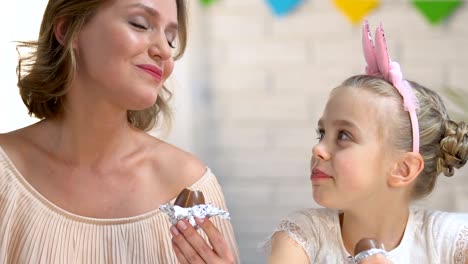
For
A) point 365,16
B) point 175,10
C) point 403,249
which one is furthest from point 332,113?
point 365,16

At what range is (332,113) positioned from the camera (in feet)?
4.98

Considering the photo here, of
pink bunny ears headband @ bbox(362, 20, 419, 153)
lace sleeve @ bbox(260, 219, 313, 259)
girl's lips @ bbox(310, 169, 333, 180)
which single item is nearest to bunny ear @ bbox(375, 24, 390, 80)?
pink bunny ears headband @ bbox(362, 20, 419, 153)

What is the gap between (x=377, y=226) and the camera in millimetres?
1544

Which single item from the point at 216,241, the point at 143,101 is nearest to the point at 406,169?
the point at 216,241

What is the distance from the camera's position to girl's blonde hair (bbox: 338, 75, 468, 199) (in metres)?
1.53

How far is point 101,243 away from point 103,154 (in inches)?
7.9

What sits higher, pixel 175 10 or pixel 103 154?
pixel 175 10

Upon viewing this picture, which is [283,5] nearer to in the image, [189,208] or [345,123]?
[345,123]

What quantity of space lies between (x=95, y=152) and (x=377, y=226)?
0.62 metres

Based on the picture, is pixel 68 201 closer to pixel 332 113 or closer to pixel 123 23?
pixel 123 23

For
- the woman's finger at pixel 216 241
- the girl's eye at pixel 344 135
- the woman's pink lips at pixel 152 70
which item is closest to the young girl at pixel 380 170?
the girl's eye at pixel 344 135

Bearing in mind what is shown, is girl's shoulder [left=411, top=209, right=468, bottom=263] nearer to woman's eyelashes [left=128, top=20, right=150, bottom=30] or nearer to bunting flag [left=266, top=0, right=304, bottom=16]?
woman's eyelashes [left=128, top=20, right=150, bottom=30]

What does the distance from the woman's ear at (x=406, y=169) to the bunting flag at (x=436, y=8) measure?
121 centimetres

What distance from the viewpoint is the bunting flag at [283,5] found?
273 cm
